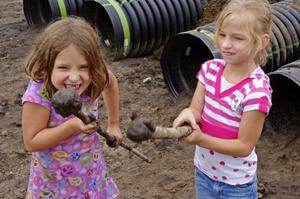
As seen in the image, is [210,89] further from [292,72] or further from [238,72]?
[292,72]

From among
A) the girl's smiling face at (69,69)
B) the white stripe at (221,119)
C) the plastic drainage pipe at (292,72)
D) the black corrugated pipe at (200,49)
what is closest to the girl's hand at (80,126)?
the girl's smiling face at (69,69)

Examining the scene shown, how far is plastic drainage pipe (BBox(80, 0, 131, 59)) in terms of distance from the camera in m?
6.31

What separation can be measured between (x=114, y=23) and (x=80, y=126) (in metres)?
4.25

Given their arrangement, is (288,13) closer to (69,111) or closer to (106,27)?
(106,27)

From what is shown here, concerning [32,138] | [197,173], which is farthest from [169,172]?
[32,138]

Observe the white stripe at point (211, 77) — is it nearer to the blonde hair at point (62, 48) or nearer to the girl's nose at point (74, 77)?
the blonde hair at point (62, 48)

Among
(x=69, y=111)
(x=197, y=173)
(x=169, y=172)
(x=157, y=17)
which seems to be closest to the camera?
(x=69, y=111)

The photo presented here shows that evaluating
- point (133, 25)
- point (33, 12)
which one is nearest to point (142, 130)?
point (133, 25)

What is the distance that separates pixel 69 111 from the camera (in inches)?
69.1

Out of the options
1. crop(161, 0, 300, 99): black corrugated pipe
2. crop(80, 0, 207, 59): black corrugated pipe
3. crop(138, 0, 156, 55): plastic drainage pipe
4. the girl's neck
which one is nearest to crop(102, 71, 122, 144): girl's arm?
the girl's neck

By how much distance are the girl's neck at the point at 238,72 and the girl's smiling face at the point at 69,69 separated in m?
0.62

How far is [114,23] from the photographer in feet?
20.6

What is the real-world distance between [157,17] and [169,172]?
285 centimetres

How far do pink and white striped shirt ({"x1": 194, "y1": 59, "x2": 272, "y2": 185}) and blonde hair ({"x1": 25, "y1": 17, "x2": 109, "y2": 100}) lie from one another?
0.48 meters
